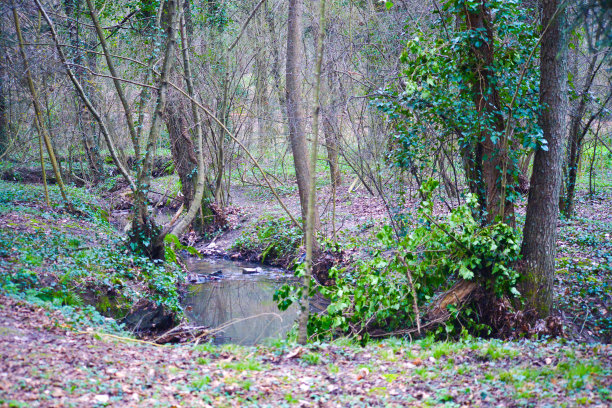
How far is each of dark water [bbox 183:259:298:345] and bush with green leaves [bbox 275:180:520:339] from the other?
0.98 m

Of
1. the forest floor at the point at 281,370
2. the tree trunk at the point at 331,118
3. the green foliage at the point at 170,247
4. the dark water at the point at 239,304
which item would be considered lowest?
the dark water at the point at 239,304

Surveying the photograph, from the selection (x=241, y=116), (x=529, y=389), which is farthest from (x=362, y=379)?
(x=241, y=116)

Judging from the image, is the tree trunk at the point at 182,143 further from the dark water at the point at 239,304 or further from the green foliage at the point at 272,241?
the dark water at the point at 239,304

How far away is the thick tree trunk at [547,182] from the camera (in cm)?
612

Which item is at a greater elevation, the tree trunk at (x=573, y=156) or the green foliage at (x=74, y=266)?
the tree trunk at (x=573, y=156)

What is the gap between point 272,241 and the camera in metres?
12.4

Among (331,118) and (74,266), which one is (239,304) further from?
(331,118)

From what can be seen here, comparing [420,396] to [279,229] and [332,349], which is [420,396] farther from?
[279,229]

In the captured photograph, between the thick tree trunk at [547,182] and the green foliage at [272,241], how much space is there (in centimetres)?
623

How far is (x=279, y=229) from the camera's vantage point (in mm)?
12602

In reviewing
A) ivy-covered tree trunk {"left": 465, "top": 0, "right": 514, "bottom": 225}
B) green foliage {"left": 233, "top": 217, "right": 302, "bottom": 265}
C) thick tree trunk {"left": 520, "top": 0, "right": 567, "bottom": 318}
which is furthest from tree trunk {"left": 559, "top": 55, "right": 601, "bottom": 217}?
green foliage {"left": 233, "top": 217, "right": 302, "bottom": 265}

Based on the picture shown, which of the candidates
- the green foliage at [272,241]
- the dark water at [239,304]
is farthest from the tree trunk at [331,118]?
the dark water at [239,304]

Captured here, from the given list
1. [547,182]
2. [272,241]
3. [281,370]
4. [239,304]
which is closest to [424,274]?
[547,182]

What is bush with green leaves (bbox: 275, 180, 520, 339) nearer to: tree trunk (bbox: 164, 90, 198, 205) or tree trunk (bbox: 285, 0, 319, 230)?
tree trunk (bbox: 285, 0, 319, 230)
